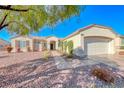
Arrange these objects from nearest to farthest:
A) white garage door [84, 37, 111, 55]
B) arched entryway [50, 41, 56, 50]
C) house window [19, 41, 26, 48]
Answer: white garage door [84, 37, 111, 55]
house window [19, 41, 26, 48]
arched entryway [50, 41, 56, 50]

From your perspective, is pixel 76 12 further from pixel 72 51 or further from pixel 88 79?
pixel 72 51

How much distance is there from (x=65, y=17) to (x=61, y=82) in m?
3.01

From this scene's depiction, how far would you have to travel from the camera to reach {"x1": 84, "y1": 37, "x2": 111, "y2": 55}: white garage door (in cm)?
1345

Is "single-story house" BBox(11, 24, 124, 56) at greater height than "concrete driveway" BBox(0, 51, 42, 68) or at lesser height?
greater

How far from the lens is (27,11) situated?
5.93 m

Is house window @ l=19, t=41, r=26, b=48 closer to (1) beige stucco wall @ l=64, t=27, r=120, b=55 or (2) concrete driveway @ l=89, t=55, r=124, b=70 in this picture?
(1) beige stucco wall @ l=64, t=27, r=120, b=55

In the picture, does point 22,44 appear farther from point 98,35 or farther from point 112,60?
point 112,60

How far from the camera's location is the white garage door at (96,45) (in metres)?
13.4

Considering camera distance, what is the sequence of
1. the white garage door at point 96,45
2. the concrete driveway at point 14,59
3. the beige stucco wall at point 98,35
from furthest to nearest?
the white garage door at point 96,45, the beige stucco wall at point 98,35, the concrete driveway at point 14,59

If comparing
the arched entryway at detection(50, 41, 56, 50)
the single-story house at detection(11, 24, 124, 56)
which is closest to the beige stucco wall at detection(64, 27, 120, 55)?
the single-story house at detection(11, 24, 124, 56)

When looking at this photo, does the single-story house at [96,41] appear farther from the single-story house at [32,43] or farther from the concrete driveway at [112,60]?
the single-story house at [32,43]

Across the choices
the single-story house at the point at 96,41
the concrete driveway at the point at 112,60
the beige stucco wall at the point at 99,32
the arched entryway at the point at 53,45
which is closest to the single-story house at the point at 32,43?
the arched entryway at the point at 53,45

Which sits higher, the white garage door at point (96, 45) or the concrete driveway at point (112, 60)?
the white garage door at point (96, 45)
